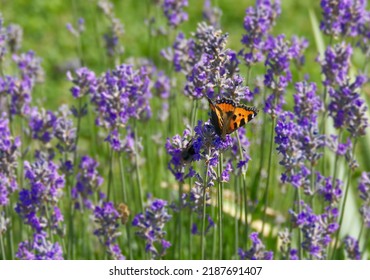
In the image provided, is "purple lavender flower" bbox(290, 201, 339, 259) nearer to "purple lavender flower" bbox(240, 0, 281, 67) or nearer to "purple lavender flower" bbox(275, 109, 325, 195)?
"purple lavender flower" bbox(275, 109, 325, 195)

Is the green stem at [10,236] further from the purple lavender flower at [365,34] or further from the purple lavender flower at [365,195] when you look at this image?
the purple lavender flower at [365,34]

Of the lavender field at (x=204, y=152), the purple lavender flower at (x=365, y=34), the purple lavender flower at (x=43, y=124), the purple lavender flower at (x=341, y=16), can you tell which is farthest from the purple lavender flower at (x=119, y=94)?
the purple lavender flower at (x=365, y=34)

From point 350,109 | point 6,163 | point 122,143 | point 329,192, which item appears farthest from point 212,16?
point 6,163

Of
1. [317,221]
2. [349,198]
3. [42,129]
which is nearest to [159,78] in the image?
[42,129]

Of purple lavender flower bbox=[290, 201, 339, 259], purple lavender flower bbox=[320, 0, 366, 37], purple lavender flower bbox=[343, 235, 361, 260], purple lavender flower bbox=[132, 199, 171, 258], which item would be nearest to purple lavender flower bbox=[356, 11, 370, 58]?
purple lavender flower bbox=[320, 0, 366, 37]

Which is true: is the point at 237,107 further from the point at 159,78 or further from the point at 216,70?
the point at 159,78

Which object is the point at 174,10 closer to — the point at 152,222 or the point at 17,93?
the point at 17,93
